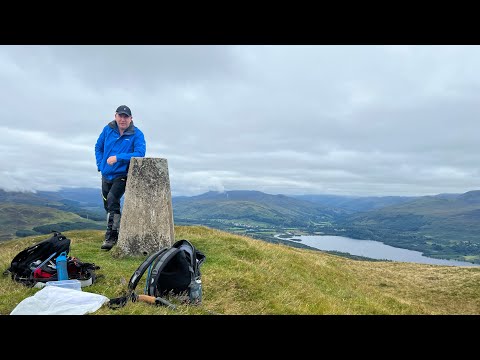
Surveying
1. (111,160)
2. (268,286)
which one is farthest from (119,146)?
(268,286)

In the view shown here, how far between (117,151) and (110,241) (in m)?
3.76

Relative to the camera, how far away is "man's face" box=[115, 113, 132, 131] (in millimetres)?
12827

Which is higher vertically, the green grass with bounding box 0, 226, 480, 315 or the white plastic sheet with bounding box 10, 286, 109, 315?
the white plastic sheet with bounding box 10, 286, 109, 315

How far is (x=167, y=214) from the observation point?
13.1 metres

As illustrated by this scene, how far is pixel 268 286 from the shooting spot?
35.8 ft

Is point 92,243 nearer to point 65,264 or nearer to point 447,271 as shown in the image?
point 65,264

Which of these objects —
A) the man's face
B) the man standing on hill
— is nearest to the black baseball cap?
the man standing on hill

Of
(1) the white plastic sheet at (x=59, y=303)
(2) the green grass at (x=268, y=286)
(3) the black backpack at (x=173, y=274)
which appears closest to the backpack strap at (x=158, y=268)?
(3) the black backpack at (x=173, y=274)

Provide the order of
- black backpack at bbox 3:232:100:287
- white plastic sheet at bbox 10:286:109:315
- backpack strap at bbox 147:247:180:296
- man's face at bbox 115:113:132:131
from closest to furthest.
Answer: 1. white plastic sheet at bbox 10:286:109:315
2. backpack strap at bbox 147:247:180:296
3. black backpack at bbox 3:232:100:287
4. man's face at bbox 115:113:132:131

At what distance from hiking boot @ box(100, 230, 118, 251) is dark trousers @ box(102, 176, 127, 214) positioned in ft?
3.29

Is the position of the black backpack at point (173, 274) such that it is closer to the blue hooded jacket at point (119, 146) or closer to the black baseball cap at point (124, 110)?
the blue hooded jacket at point (119, 146)

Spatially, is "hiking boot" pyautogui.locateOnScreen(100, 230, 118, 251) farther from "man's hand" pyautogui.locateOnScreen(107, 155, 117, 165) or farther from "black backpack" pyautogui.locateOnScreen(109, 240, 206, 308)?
"black backpack" pyautogui.locateOnScreen(109, 240, 206, 308)
